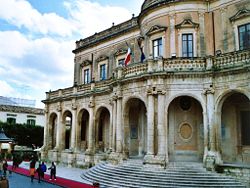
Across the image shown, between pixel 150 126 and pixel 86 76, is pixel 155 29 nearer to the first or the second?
pixel 150 126

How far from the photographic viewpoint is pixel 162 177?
16.6 m

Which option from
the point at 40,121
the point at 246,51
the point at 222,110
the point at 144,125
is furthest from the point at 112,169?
the point at 40,121

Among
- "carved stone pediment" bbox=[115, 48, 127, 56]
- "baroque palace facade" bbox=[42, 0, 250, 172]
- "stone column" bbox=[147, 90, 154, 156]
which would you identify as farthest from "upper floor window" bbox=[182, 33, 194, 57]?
"carved stone pediment" bbox=[115, 48, 127, 56]

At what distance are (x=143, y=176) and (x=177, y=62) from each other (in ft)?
24.5

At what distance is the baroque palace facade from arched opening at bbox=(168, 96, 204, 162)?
7 centimetres

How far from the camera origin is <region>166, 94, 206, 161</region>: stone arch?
771 inches

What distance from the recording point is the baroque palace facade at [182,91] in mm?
18078

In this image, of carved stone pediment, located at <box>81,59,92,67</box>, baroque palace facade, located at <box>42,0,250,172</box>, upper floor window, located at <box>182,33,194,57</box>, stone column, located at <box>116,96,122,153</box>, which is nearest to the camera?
baroque palace facade, located at <box>42,0,250,172</box>

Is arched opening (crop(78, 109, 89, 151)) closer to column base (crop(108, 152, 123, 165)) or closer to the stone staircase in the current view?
column base (crop(108, 152, 123, 165))

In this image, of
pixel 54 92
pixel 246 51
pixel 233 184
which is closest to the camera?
pixel 233 184

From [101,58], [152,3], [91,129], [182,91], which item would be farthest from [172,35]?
[101,58]

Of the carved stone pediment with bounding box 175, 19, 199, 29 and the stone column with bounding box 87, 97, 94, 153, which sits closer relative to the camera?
the carved stone pediment with bounding box 175, 19, 199, 29

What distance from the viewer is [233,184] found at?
1588cm

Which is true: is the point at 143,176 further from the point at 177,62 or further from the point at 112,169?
the point at 177,62
